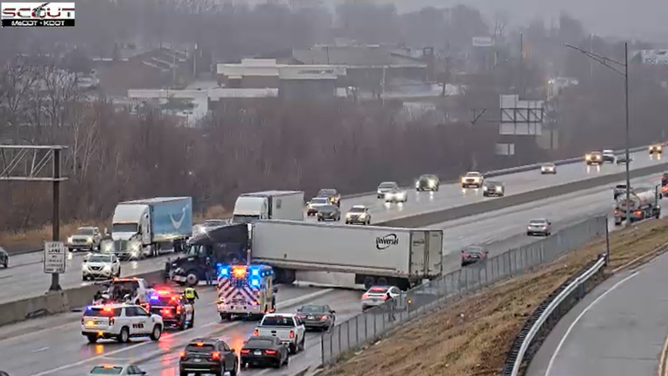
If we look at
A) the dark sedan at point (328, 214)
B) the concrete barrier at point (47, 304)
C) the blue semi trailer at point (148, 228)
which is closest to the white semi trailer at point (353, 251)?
the blue semi trailer at point (148, 228)

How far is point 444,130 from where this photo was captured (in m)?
144

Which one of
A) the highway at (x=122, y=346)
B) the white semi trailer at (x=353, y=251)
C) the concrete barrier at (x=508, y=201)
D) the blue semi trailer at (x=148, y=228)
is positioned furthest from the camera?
the concrete barrier at (x=508, y=201)

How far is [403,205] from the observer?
95875 millimetres

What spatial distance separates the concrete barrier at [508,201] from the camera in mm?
80000

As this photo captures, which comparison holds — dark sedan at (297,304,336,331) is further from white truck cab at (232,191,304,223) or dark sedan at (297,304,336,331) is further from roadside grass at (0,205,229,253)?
roadside grass at (0,205,229,253)

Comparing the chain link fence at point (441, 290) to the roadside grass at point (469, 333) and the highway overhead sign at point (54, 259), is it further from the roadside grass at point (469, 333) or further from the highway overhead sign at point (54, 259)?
the highway overhead sign at point (54, 259)

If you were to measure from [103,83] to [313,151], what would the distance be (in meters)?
74.8

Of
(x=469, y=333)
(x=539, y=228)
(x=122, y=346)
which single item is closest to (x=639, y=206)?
(x=539, y=228)

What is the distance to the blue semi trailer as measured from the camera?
65.5 meters

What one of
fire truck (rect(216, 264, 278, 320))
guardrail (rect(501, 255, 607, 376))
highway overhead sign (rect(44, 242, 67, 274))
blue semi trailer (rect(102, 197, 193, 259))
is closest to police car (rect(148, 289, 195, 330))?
fire truck (rect(216, 264, 278, 320))

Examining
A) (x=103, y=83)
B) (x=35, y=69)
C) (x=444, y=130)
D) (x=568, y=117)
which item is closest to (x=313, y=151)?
(x=444, y=130)

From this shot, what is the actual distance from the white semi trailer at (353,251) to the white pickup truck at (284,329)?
16.4m

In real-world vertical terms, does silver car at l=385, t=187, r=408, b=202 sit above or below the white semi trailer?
above

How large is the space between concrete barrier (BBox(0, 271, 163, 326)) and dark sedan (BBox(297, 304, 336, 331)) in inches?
331
